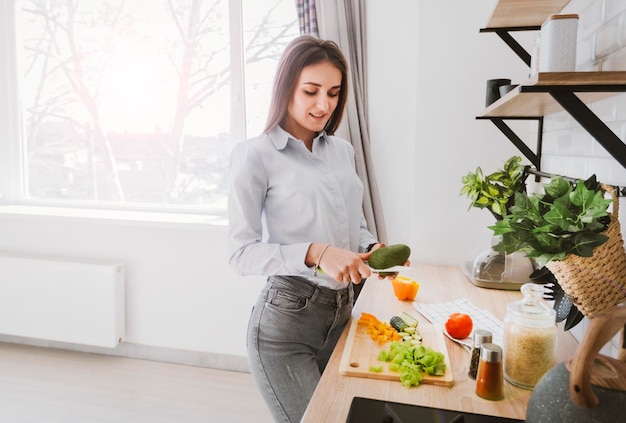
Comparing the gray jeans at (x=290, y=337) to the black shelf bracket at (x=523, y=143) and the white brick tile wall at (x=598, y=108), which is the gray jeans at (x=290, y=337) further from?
the black shelf bracket at (x=523, y=143)

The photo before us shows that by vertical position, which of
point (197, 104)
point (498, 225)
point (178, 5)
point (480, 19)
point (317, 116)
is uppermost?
point (178, 5)

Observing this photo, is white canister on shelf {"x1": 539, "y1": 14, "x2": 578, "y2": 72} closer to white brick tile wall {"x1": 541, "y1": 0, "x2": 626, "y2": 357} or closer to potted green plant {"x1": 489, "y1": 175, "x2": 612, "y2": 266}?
white brick tile wall {"x1": 541, "y1": 0, "x2": 626, "y2": 357}

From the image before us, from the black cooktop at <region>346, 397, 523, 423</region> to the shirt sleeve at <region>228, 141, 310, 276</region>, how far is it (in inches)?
16.8

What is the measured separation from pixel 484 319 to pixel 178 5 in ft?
7.79

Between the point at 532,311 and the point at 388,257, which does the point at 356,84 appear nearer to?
the point at 388,257

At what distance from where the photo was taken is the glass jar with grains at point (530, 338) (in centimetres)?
92

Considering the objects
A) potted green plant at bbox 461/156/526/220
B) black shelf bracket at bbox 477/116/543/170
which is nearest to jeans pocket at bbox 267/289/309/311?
potted green plant at bbox 461/156/526/220

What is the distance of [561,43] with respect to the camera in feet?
3.08

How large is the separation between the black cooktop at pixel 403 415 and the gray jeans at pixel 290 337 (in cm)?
39

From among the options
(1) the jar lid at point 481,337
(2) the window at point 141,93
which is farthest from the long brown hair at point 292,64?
(2) the window at point 141,93

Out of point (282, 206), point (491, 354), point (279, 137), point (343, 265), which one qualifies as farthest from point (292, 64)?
point (491, 354)

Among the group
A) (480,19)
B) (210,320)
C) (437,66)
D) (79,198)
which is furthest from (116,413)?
(480,19)

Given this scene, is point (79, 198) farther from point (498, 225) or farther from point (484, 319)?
point (498, 225)

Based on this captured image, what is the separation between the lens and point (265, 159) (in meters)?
1.36
